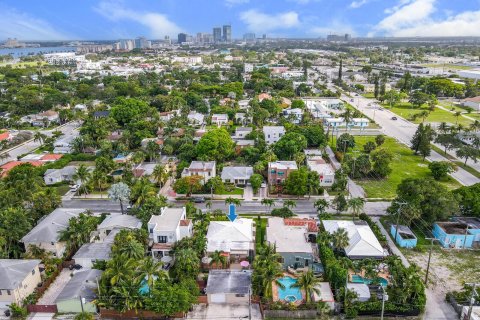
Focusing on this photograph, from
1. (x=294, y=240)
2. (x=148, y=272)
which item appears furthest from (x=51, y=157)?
(x=294, y=240)

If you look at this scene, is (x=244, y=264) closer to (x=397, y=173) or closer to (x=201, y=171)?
(x=201, y=171)

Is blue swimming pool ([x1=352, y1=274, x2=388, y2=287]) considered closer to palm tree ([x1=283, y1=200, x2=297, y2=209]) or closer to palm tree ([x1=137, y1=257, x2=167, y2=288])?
palm tree ([x1=283, y1=200, x2=297, y2=209])

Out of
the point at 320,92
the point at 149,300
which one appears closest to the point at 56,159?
the point at 149,300

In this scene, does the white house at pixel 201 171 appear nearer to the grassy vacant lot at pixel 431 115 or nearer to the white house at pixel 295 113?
the white house at pixel 295 113

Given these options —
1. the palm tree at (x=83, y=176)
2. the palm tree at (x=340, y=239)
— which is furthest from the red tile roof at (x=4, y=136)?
the palm tree at (x=340, y=239)

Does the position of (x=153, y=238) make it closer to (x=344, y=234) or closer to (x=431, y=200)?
(x=344, y=234)

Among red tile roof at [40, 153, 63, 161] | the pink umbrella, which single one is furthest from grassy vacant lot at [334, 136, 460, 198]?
red tile roof at [40, 153, 63, 161]
